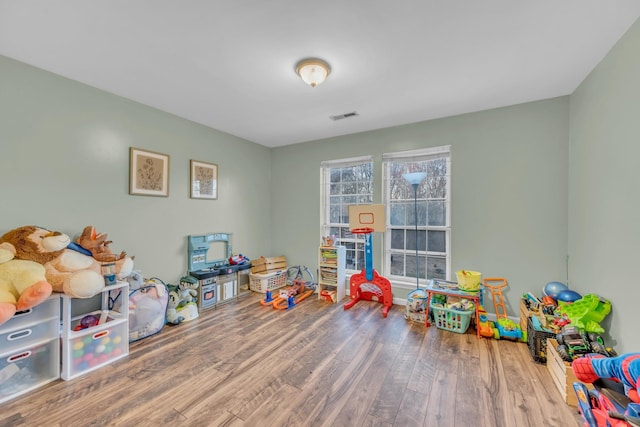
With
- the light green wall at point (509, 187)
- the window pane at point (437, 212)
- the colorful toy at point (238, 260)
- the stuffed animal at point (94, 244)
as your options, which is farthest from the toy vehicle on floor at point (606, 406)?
the colorful toy at point (238, 260)

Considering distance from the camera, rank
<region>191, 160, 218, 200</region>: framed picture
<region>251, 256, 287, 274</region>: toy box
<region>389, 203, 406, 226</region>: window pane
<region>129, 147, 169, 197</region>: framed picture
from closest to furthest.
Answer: <region>129, 147, 169, 197</region>: framed picture < <region>191, 160, 218, 200</region>: framed picture < <region>389, 203, 406, 226</region>: window pane < <region>251, 256, 287, 274</region>: toy box

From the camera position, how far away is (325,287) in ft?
13.2

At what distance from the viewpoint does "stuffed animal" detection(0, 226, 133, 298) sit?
2037mm

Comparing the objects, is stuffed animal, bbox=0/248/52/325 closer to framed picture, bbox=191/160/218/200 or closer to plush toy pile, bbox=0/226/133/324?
plush toy pile, bbox=0/226/133/324

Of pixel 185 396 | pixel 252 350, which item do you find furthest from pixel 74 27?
pixel 252 350

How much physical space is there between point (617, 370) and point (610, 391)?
0.16 m

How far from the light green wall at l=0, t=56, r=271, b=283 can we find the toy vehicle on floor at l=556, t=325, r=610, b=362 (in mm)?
3948

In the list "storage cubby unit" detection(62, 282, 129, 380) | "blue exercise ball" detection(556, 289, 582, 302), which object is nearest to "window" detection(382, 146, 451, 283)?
"blue exercise ball" detection(556, 289, 582, 302)

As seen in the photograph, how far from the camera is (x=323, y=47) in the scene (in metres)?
2.02

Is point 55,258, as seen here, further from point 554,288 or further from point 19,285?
point 554,288

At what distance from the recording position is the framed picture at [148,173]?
9.73 feet

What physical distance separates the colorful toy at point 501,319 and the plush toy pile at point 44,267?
3774mm

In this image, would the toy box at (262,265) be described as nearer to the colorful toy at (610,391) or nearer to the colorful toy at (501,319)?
the colorful toy at (501,319)

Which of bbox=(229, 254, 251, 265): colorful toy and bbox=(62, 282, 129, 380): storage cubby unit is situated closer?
bbox=(62, 282, 129, 380): storage cubby unit
